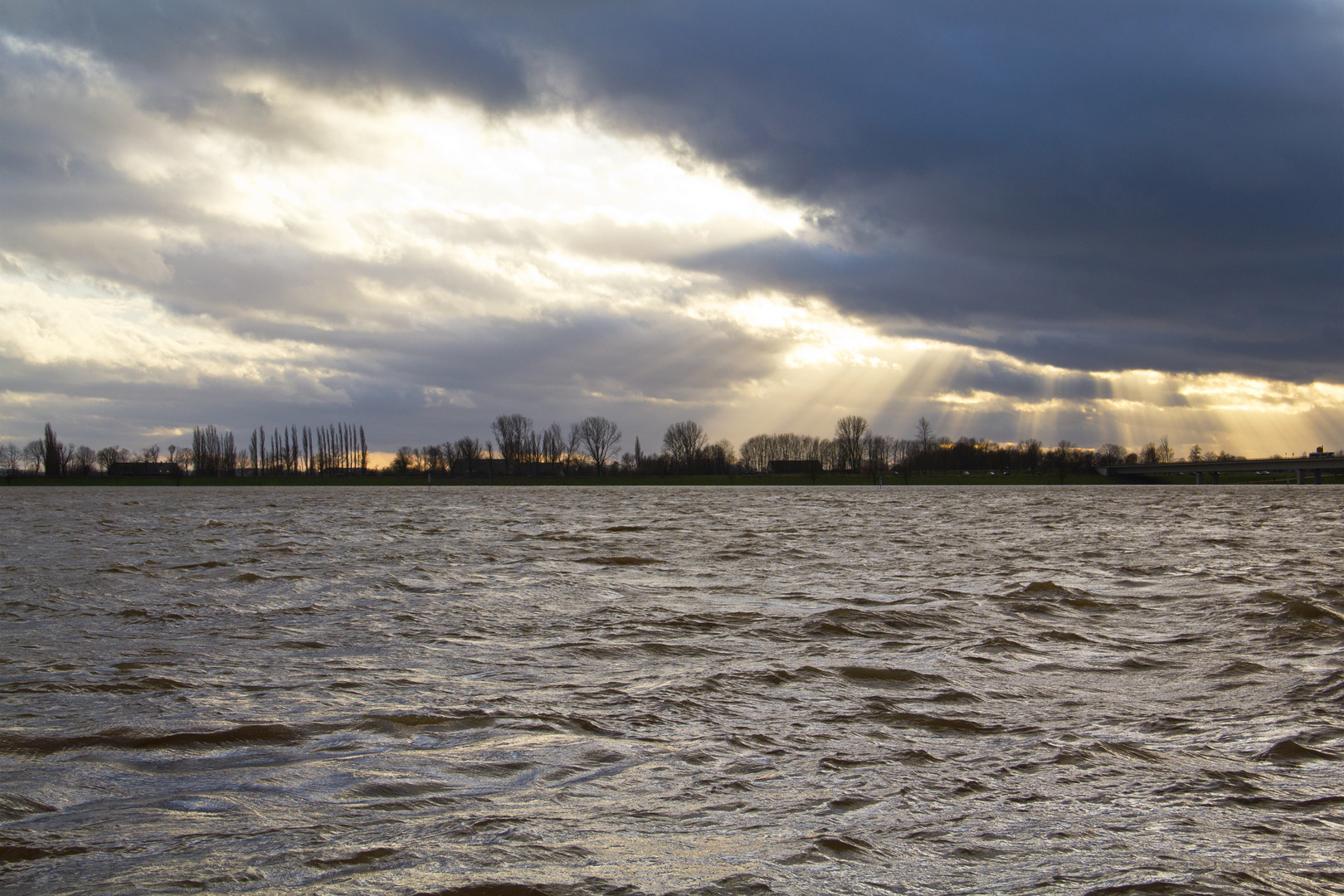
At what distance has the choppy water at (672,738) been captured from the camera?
4.82m

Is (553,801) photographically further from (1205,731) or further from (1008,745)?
(1205,731)

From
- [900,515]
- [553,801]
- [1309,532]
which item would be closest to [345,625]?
[553,801]

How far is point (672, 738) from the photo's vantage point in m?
7.49

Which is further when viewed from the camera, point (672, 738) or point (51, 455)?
point (51, 455)

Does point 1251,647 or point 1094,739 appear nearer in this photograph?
point 1094,739

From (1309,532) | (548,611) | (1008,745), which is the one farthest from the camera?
(1309,532)

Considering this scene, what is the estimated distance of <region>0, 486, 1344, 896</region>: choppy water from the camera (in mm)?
4816

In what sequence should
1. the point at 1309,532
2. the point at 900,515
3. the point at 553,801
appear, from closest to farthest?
the point at 553,801 → the point at 1309,532 → the point at 900,515

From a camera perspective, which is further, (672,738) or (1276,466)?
(1276,466)

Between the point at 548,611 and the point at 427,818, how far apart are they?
31.7ft

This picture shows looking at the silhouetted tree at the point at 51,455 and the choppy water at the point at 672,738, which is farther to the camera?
the silhouetted tree at the point at 51,455

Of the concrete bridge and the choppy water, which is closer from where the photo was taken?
the choppy water

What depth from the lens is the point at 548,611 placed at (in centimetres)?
1513

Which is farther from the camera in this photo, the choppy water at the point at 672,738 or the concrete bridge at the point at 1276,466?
the concrete bridge at the point at 1276,466
